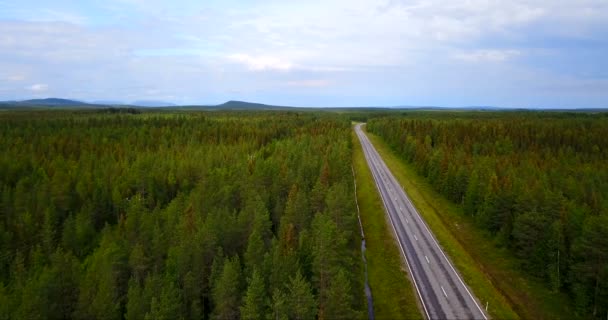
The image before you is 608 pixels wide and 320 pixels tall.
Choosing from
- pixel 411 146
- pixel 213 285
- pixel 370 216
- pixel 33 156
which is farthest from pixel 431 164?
pixel 33 156

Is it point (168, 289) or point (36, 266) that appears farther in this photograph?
point (36, 266)

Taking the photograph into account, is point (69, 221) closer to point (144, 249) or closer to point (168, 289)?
point (144, 249)

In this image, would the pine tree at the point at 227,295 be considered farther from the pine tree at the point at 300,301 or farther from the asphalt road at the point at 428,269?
the asphalt road at the point at 428,269

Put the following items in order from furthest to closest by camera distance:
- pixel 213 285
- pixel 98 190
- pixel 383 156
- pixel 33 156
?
pixel 383 156, pixel 33 156, pixel 98 190, pixel 213 285

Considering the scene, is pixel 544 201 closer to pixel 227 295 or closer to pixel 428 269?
pixel 428 269

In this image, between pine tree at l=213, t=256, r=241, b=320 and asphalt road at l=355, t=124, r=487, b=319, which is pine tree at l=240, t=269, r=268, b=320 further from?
asphalt road at l=355, t=124, r=487, b=319

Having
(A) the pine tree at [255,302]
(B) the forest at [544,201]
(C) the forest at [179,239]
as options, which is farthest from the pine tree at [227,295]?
(B) the forest at [544,201]

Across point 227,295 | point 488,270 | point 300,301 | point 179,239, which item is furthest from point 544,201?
point 179,239
